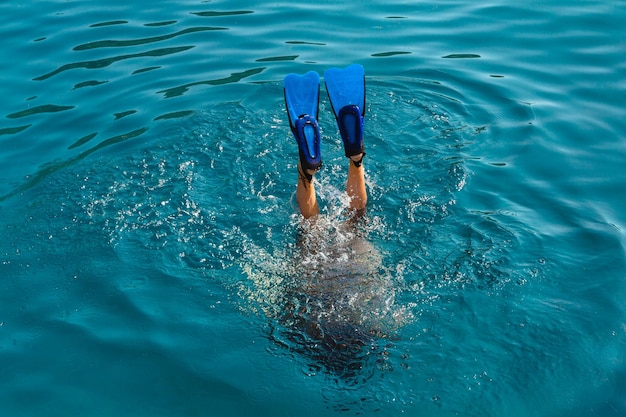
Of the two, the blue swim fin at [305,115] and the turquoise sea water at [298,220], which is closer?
the turquoise sea water at [298,220]

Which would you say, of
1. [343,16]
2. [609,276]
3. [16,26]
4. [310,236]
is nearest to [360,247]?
[310,236]

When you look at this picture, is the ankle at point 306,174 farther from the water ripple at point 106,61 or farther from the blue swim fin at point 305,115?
the water ripple at point 106,61

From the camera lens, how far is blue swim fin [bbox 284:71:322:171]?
6560 mm

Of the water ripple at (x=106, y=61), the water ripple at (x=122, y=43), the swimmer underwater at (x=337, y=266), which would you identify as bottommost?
the swimmer underwater at (x=337, y=266)

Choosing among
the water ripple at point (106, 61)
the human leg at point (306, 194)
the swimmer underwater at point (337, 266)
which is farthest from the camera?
the water ripple at point (106, 61)

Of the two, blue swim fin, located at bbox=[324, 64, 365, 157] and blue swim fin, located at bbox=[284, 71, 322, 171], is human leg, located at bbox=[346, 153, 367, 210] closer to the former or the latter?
blue swim fin, located at bbox=[324, 64, 365, 157]

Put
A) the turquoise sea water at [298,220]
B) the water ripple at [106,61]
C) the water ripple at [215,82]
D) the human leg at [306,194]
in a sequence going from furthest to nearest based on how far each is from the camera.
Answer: the water ripple at [106,61], the water ripple at [215,82], the human leg at [306,194], the turquoise sea water at [298,220]

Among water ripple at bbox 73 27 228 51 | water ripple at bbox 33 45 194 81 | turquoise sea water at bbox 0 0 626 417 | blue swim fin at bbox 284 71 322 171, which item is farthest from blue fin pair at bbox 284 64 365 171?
water ripple at bbox 73 27 228 51

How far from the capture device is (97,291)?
6.30 m

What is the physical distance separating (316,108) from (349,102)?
1.04 ft

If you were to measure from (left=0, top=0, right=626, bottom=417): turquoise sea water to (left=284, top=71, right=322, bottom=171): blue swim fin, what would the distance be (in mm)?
696

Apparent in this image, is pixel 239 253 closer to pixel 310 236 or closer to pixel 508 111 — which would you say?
pixel 310 236

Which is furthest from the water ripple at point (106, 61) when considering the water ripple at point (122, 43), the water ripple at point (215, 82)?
the water ripple at point (215, 82)

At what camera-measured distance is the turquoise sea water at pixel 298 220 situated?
5418 mm
